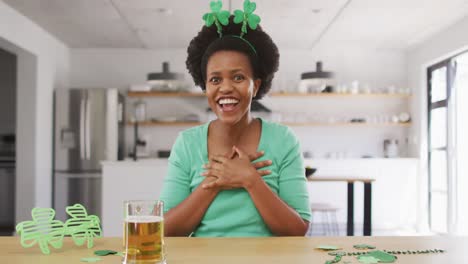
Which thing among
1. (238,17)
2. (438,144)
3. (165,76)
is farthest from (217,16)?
(438,144)

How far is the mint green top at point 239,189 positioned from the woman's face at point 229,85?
0.14 m

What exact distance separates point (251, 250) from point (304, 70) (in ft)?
20.2

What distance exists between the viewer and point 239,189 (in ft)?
4.18

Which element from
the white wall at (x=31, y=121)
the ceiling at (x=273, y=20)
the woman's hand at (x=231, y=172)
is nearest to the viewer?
the woman's hand at (x=231, y=172)

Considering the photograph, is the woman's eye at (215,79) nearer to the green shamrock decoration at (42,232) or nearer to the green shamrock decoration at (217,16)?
the green shamrock decoration at (217,16)

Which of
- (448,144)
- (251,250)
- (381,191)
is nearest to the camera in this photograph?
(251,250)

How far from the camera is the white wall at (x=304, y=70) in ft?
22.7

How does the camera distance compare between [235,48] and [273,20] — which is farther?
[273,20]

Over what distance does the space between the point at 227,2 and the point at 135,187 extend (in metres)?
2.02

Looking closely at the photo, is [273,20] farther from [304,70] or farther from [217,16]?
[217,16]

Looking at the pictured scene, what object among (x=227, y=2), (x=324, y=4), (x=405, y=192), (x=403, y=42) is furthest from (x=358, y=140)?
(x=227, y=2)

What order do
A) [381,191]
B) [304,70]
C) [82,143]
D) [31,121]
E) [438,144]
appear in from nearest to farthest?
[31,121], [82,143], [438,144], [381,191], [304,70]

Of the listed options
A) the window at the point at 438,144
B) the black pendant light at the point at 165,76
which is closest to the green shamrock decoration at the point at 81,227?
the black pendant light at the point at 165,76

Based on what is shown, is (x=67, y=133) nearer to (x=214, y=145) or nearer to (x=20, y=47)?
(x=20, y=47)
